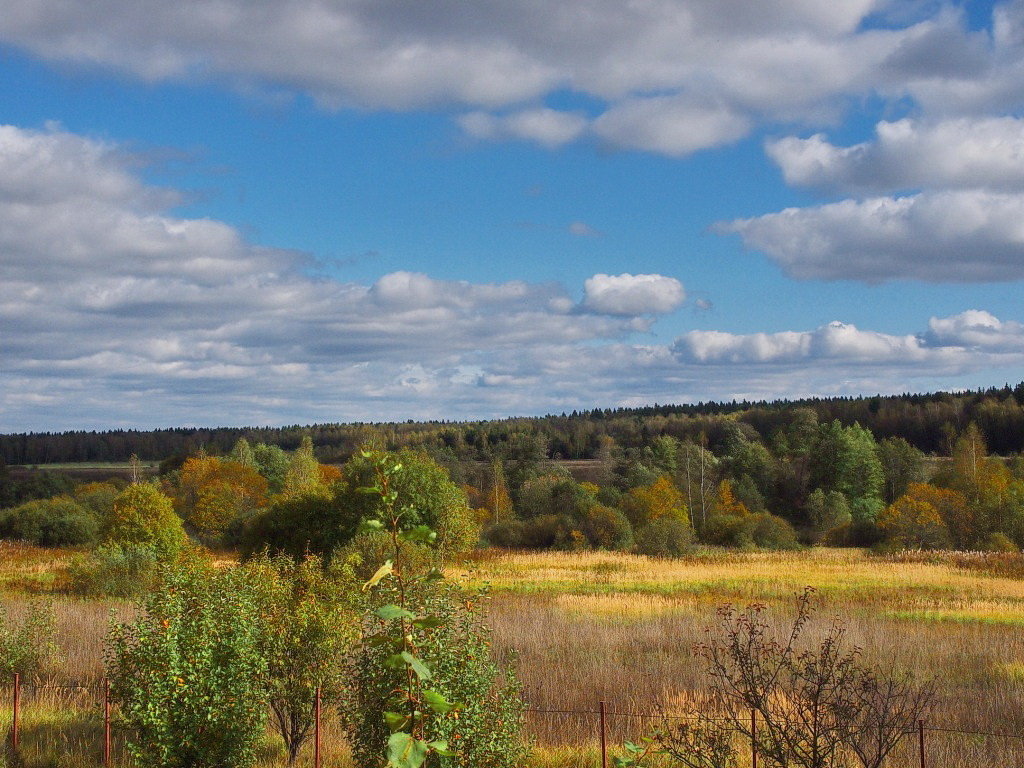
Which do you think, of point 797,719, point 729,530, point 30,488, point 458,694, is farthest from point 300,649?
point 30,488

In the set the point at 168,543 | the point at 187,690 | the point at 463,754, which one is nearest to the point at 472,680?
the point at 463,754

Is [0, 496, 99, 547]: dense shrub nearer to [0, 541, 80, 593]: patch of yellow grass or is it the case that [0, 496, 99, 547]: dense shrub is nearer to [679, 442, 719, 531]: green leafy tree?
[0, 541, 80, 593]: patch of yellow grass

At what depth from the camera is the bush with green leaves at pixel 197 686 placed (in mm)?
10836

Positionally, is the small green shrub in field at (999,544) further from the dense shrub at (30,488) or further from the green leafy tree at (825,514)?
the dense shrub at (30,488)

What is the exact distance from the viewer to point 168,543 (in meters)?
40.4

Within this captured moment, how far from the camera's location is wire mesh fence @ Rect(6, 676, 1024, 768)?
13.0 metres

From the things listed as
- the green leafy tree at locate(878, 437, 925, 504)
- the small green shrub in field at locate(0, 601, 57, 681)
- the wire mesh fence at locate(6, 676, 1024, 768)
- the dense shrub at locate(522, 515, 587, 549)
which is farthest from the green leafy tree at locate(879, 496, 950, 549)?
the small green shrub in field at locate(0, 601, 57, 681)

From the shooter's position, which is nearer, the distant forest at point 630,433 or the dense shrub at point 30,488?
the dense shrub at point 30,488

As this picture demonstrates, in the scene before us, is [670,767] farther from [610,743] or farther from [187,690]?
[187,690]

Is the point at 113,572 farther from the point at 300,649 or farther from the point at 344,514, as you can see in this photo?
the point at 300,649

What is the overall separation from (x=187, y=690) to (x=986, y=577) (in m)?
38.7

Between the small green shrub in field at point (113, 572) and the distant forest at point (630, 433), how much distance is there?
50415mm

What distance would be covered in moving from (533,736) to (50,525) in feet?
177

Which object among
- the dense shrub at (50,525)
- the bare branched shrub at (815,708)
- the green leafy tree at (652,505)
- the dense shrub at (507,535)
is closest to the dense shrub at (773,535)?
the green leafy tree at (652,505)
